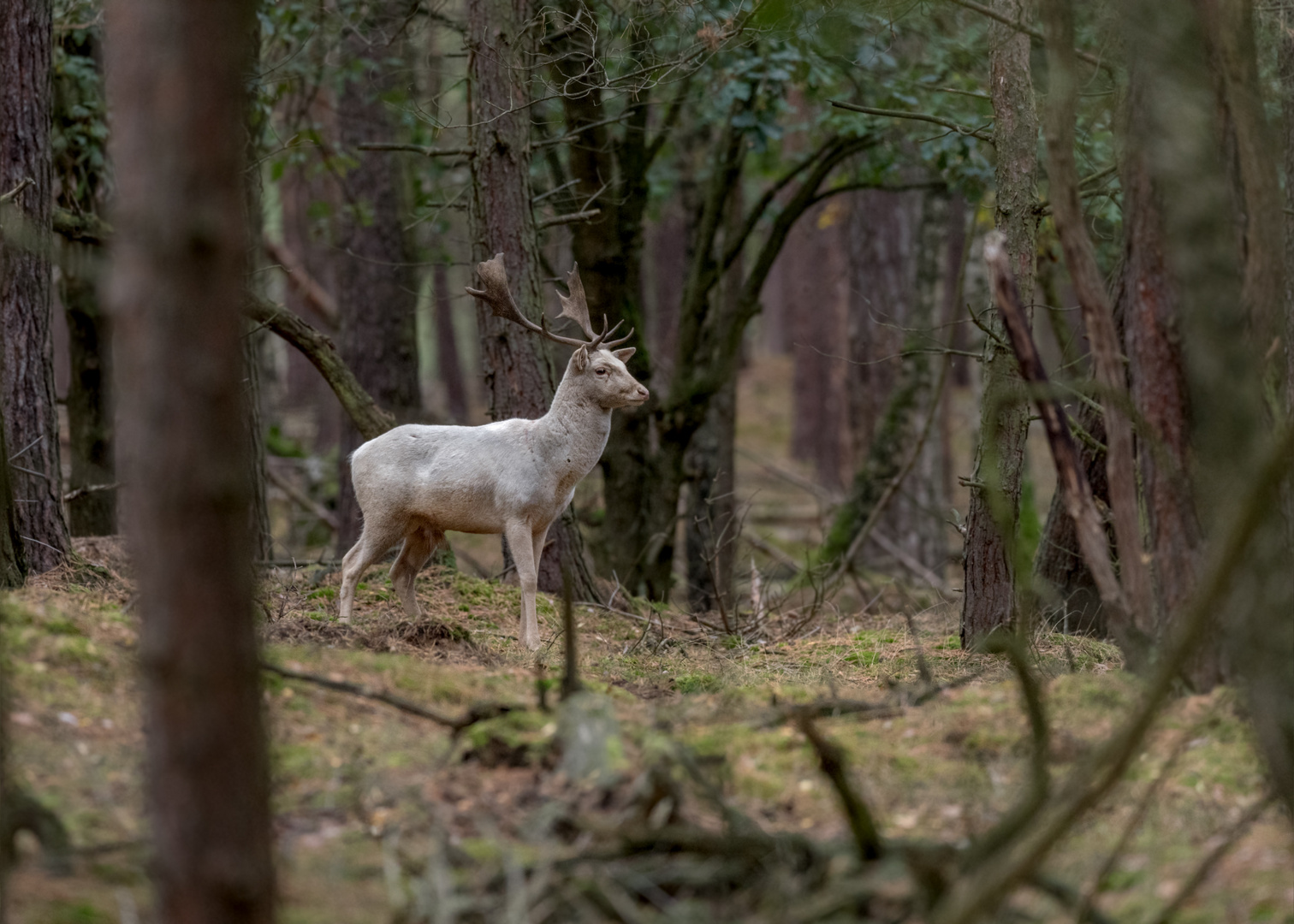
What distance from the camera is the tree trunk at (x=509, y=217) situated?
8.85 m

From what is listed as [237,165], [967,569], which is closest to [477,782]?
[237,165]

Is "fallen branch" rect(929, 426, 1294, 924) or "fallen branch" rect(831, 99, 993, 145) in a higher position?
"fallen branch" rect(831, 99, 993, 145)

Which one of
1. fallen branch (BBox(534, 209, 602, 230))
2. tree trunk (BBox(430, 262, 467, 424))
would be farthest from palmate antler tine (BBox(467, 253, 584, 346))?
tree trunk (BBox(430, 262, 467, 424))

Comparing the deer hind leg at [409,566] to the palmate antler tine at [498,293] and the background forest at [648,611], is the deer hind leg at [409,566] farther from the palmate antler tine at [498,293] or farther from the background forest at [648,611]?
the palmate antler tine at [498,293]

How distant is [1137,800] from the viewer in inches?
167

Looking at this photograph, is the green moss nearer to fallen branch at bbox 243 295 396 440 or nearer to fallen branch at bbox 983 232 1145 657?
fallen branch at bbox 983 232 1145 657

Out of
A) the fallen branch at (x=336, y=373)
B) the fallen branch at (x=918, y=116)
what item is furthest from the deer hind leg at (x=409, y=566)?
the fallen branch at (x=918, y=116)

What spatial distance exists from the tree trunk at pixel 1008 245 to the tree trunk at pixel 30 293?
5635 mm

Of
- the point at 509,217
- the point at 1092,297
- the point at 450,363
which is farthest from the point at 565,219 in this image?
the point at 450,363

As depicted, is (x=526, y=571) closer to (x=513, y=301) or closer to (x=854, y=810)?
(x=513, y=301)

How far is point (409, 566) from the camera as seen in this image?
25.3 ft

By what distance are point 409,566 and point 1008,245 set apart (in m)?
4.15

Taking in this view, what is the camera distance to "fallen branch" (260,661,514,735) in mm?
4555

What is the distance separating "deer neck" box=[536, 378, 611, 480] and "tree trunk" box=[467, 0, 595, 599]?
1.55m
